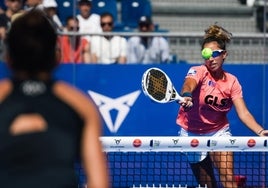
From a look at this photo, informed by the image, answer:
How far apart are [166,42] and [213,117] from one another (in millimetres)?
3552

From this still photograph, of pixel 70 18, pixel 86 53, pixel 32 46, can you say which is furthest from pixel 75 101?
pixel 70 18

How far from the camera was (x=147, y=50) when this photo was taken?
1217 centimetres

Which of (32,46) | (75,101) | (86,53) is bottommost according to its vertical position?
(86,53)

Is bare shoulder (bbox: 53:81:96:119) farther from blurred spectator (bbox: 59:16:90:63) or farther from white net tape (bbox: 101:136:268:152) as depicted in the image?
blurred spectator (bbox: 59:16:90:63)

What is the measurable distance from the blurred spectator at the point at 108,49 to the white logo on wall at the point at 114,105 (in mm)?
595

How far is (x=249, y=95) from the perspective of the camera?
1162cm

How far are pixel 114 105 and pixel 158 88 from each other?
3161 millimetres

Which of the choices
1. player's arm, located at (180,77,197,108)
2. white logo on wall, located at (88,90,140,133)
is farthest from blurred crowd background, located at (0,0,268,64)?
player's arm, located at (180,77,197,108)

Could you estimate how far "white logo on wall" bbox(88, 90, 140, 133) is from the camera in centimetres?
1151

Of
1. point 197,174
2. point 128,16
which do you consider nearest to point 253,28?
point 128,16

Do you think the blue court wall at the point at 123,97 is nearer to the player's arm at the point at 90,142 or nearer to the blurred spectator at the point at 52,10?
the blurred spectator at the point at 52,10

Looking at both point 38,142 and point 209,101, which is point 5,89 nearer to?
point 38,142

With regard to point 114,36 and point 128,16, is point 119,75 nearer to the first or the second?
point 114,36

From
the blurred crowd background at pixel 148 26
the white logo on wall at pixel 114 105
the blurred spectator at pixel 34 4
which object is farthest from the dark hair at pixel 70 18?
the white logo on wall at pixel 114 105
